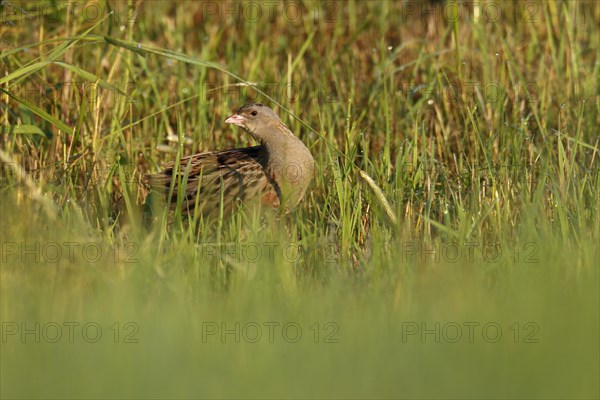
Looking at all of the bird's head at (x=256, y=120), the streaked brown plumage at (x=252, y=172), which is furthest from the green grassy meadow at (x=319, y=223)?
the bird's head at (x=256, y=120)

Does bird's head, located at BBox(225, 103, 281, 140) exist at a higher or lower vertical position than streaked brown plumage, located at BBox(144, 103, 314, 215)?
higher

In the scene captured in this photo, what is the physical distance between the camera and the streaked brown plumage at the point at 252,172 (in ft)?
22.1

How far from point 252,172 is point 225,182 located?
0.17 metres

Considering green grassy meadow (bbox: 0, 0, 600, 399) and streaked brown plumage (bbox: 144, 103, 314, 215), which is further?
streaked brown plumage (bbox: 144, 103, 314, 215)

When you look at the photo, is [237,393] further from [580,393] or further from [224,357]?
[580,393]

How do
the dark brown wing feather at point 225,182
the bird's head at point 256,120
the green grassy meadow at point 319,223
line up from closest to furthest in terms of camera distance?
the green grassy meadow at point 319,223
the dark brown wing feather at point 225,182
the bird's head at point 256,120

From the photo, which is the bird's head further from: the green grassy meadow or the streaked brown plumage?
the green grassy meadow

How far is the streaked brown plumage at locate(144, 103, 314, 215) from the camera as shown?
22.1 ft

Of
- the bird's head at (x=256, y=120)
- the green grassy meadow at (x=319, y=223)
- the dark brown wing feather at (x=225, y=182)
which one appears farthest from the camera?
the bird's head at (x=256, y=120)

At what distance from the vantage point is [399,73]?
9203mm

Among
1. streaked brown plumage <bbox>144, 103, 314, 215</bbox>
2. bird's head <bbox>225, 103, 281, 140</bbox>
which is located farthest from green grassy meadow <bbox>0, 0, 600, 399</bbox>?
bird's head <bbox>225, 103, 281, 140</bbox>

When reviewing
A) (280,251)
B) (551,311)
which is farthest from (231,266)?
(551,311)

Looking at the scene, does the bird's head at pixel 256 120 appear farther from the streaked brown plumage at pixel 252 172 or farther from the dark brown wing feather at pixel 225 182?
the dark brown wing feather at pixel 225 182

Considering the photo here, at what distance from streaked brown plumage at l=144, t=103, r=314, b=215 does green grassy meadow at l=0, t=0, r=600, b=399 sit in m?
0.15
